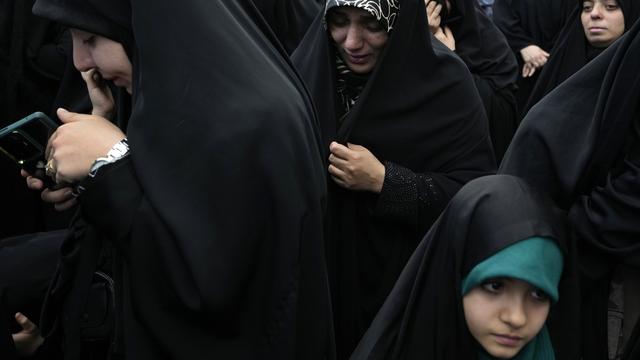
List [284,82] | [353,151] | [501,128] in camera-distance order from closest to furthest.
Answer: [284,82] < [353,151] < [501,128]

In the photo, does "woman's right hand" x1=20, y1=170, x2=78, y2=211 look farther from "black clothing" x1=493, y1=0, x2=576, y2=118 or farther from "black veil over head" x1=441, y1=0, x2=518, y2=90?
"black clothing" x1=493, y1=0, x2=576, y2=118

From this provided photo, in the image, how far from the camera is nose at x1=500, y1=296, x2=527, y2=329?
206 cm

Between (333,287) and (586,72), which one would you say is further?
(333,287)

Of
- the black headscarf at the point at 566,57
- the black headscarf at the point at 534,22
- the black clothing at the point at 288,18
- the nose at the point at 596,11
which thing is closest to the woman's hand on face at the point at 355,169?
the black clothing at the point at 288,18

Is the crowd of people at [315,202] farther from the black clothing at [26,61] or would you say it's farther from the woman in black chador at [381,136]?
the black clothing at [26,61]

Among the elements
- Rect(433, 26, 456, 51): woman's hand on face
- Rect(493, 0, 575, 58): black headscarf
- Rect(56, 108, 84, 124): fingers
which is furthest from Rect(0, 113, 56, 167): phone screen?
Rect(493, 0, 575, 58): black headscarf

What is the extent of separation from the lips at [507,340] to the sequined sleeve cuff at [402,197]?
773 millimetres

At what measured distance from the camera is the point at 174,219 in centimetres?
170

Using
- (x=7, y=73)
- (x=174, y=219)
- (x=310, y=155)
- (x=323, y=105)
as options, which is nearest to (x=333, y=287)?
(x=323, y=105)

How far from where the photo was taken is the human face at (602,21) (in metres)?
4.39

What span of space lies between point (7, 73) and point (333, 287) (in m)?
2.03

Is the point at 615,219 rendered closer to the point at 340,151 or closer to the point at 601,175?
the point at 601,175

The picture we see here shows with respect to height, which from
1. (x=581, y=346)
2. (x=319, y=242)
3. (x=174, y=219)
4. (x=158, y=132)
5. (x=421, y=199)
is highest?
(x=158, y=132)

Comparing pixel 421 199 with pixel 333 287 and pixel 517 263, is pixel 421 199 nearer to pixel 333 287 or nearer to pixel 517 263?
pixel 333 287
